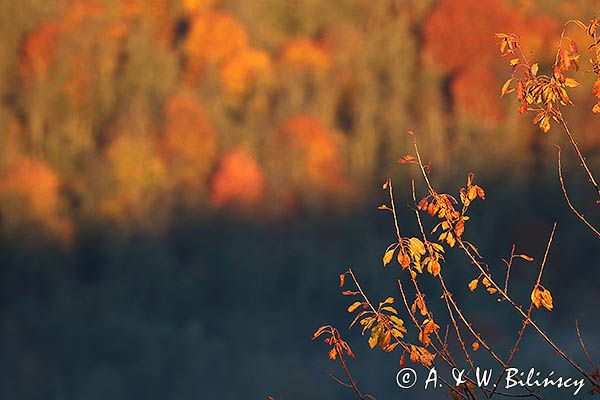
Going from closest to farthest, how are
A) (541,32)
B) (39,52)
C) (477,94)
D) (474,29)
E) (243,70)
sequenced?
(474,29) < (541,32) < (477,94) < (243,70) < (39,52)

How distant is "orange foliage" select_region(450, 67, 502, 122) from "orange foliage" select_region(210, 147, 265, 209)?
2.26m

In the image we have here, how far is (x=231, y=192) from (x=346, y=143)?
4.19 feet

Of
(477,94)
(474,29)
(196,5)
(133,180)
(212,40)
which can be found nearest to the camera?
(474,29)

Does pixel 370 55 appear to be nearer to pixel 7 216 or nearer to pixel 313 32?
pixel 313 32

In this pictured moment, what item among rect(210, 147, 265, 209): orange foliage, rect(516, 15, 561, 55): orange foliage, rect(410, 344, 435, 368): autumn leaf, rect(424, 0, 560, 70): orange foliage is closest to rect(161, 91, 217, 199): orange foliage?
rect(210, 147, 265, 209): orange foliage

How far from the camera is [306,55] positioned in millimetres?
10148

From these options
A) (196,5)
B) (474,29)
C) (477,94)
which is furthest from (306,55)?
(474,29)

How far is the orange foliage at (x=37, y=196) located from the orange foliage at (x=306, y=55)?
8.72 feet

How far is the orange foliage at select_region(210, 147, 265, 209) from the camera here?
32.7 ft

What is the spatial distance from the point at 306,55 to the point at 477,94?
2.06m

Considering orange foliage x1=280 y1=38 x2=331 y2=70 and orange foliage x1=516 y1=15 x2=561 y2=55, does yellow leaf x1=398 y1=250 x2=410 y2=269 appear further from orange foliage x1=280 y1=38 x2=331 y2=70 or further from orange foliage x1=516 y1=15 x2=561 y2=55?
orange foliage x1=280 y1=38 x2=331 y2=70

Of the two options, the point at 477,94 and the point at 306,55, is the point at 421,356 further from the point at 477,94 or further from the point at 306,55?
the point at 306,55

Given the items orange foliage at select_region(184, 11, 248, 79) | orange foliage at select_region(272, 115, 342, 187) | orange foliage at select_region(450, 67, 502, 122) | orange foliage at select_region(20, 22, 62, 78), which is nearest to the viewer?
orange foliage at select_region(450, 67, 502, 122)

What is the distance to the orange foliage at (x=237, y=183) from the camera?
998 centimetres
